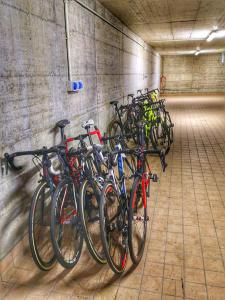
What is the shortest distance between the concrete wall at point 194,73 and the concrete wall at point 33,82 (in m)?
16.7

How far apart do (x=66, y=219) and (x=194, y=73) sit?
19572 millimetres

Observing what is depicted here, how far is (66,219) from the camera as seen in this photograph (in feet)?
7.82

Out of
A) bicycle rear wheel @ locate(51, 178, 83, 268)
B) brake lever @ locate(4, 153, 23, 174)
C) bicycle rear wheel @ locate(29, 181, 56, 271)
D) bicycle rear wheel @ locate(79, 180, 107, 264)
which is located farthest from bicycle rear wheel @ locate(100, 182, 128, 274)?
brake lever @ locate(4, 153, 23, 174)

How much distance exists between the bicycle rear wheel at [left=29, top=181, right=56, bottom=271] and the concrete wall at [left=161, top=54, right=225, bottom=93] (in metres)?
18.8

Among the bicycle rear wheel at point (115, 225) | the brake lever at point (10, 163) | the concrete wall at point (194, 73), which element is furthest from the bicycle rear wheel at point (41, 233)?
the concrete wall at point (194, 73)

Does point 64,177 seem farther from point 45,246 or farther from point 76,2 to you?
point 76,2

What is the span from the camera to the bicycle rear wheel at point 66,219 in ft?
7.28

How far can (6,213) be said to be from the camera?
7.62 feet

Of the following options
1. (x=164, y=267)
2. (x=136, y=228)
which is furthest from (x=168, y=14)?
(x=164, y=267)

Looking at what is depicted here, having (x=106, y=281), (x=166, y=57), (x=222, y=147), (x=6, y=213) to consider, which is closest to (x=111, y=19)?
(x=222, y=147)

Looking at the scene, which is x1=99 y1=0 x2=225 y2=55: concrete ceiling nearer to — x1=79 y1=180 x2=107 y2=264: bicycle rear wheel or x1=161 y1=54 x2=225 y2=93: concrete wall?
x1=79 y1=180 x2=107 y2=264: bicycle rear wheel

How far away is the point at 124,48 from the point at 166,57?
14.2 meters

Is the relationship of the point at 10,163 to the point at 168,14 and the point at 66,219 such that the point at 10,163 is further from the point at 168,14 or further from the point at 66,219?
the point at 168,14

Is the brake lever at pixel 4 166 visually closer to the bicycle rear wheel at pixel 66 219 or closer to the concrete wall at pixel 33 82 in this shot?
the concrete wall at pixel 33 82
